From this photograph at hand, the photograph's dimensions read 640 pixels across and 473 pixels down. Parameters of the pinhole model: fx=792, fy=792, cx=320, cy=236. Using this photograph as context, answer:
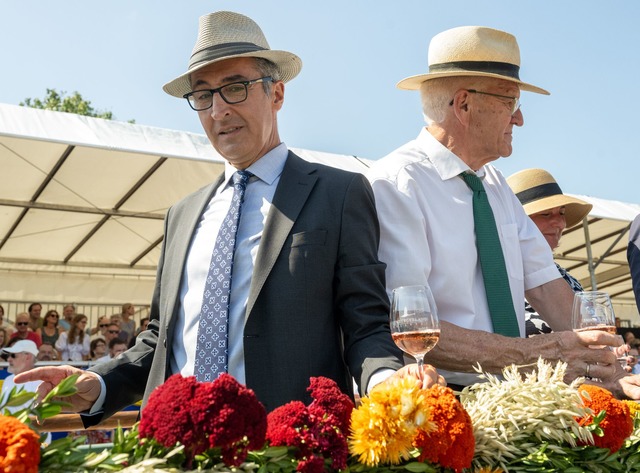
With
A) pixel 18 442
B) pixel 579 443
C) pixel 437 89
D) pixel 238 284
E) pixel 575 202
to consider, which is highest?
pixel 437 89

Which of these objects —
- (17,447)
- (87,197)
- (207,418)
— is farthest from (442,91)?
(87,197)

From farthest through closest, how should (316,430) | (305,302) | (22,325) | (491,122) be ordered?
(22,325) < (491,122) < (305,302) < (316,430)

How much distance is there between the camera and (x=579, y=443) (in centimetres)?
192

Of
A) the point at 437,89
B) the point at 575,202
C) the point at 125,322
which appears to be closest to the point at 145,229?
the point at 125,322

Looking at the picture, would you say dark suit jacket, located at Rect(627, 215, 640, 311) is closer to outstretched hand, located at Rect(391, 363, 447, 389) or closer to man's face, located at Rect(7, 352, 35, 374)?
outstretched hand, located at Rect(391, 363, 447, 389)

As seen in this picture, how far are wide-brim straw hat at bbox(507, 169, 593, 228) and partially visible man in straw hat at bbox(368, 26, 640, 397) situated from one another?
133cm

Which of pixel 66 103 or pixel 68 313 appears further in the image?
pixel 66 103

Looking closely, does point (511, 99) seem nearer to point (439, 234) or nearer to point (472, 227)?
point (472, 227)

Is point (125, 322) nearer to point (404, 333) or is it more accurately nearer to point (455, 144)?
point (455, 144)

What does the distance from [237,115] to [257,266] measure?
1.74 ft

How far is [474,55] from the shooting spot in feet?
10.1

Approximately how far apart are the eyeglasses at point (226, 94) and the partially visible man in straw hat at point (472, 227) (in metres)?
0.58

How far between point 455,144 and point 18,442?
2202 millimetres

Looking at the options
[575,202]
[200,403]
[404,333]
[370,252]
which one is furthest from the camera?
[575,202]
